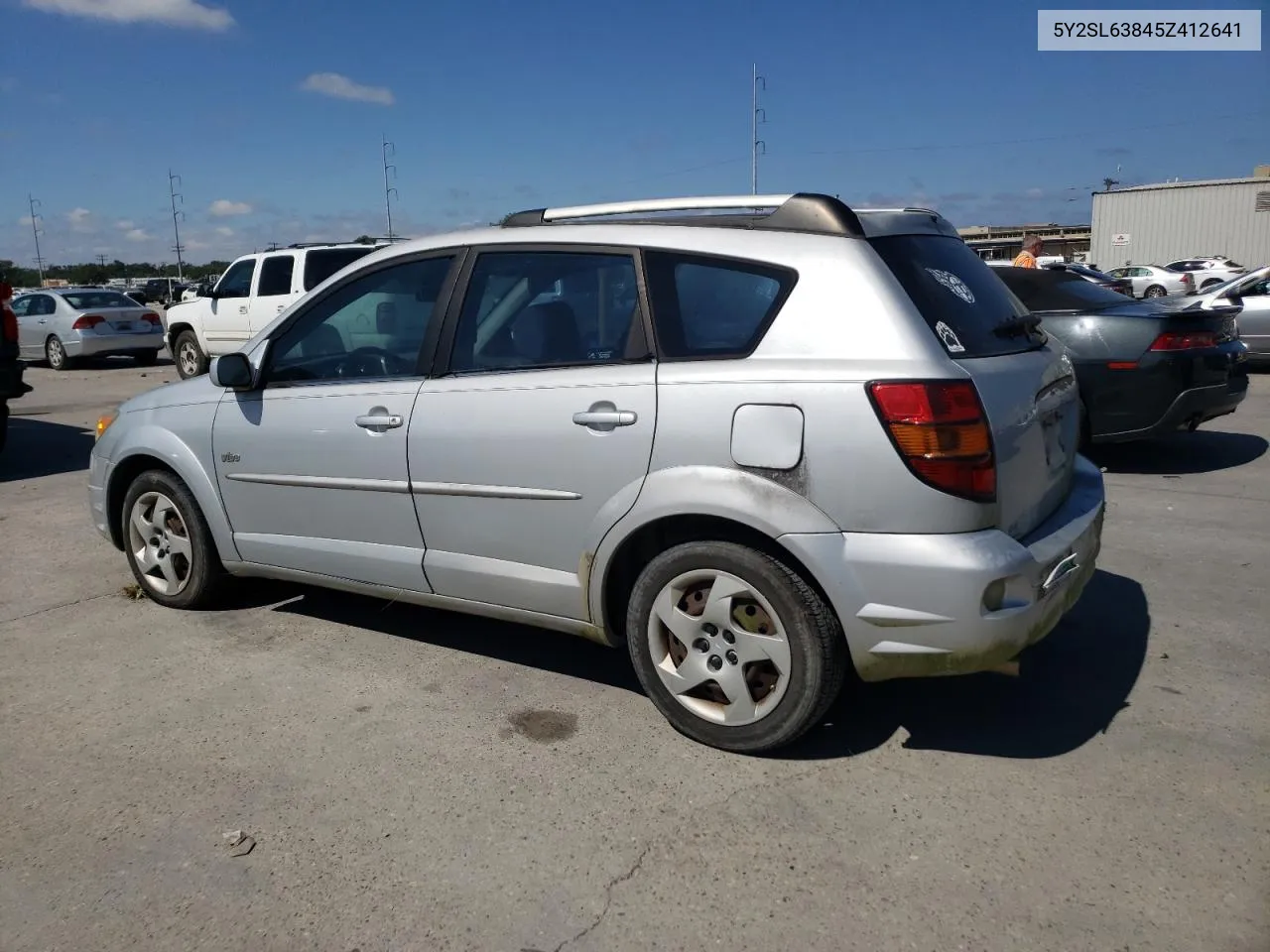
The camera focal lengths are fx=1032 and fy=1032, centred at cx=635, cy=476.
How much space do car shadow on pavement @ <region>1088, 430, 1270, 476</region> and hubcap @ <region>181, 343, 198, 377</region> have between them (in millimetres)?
13587

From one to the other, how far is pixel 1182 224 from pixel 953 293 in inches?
1756

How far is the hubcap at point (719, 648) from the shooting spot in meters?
3.30

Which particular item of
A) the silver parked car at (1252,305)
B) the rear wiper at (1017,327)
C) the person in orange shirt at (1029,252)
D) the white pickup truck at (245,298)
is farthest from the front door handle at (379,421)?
the silver parked car at (1252,305)

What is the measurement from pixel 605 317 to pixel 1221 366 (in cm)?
593

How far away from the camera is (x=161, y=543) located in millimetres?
4961

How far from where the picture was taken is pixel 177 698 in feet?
13.3

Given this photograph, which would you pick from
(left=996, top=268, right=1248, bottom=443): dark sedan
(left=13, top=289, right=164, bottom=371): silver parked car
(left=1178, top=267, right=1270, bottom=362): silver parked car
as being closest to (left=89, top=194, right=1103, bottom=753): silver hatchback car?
(left=996, top=268, right=1248, bottom=443): dark sedan

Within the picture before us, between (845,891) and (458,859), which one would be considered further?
(458,859)

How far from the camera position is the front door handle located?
4.01 metres

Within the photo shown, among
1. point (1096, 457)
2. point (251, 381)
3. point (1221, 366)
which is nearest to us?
point (251, 381)

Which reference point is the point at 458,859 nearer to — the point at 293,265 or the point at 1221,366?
the point at 1221,366

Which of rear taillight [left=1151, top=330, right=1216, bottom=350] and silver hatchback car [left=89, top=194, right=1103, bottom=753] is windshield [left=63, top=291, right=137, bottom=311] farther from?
rear taillight [left=1151, top=330, right=1216, bottom=350]

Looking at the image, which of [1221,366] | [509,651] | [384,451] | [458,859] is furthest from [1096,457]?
[458,859]

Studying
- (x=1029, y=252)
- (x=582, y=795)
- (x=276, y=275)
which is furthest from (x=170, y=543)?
(x=276, y=275)
